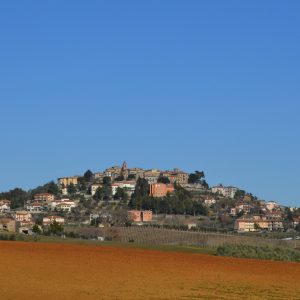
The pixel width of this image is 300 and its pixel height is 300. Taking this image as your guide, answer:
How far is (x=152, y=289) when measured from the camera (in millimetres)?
39219

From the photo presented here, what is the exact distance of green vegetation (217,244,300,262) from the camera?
71.9 metres

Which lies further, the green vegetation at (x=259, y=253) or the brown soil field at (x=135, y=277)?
the green vegetation at (x=259, y=253)

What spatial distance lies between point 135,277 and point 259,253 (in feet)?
96.7

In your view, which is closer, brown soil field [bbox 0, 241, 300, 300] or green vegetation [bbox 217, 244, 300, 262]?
brown soil field [bbox 0, 241, 300, 300]

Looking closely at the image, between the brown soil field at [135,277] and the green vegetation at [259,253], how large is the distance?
8926mm

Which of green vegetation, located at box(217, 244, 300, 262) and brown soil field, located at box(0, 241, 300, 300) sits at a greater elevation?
green vegetation, located at box(217, 244, 300, 262)

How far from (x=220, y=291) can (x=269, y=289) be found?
10.7ft

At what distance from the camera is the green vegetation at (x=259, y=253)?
71.9 metres

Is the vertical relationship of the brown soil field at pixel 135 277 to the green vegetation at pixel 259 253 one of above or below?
below

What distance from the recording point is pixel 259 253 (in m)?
72.8

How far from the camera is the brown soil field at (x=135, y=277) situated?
3738 cm

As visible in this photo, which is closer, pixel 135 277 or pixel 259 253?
pixel 135 277

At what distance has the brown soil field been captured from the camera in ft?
123

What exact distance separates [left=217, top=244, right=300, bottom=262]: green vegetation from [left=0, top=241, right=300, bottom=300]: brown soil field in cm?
893
